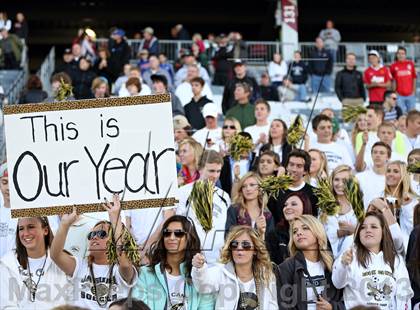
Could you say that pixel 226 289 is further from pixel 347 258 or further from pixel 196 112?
pixel 196 112

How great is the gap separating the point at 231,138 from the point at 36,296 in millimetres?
4042

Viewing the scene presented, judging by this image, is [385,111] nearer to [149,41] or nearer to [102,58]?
[102,58]

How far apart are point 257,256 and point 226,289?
0.35m

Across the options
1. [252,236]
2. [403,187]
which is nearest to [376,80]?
[403,187]

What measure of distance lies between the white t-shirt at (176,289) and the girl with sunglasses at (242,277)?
0.14 metres

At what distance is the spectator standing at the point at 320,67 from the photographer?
65.3 feet

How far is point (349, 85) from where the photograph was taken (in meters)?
17.9

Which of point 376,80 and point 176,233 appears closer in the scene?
point 176,233

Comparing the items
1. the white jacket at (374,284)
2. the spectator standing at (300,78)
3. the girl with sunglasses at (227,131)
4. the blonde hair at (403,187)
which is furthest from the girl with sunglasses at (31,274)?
the spectator standing at (300,78)

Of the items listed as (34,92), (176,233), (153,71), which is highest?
(153,71)

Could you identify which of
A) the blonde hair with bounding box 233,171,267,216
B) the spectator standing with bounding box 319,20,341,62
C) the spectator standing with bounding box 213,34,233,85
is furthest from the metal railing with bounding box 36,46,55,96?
the blonde hair with bounding box 233,171,267,216

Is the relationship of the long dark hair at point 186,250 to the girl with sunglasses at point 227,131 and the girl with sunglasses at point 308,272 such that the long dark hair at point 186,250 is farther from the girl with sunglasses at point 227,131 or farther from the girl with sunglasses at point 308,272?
the girl with sunglasses at point 227,131

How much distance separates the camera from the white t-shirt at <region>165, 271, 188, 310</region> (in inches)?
300

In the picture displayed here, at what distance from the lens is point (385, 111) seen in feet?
51.0
